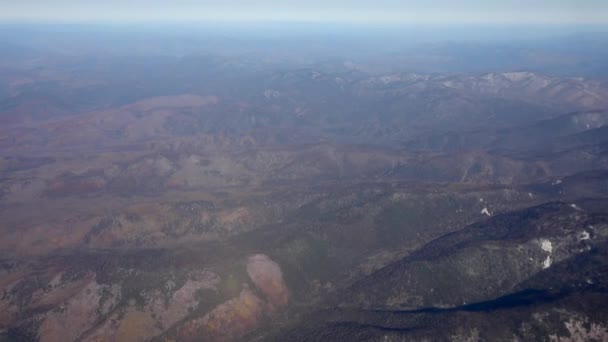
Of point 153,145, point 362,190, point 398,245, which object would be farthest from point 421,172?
point 153,145

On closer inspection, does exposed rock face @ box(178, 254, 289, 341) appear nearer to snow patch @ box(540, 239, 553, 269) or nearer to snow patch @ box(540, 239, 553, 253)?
snow patch @ box(540, 239, 553, 269)

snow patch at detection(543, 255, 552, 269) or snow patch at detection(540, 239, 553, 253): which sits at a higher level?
snow patch at detection(540, 239, 553, 253)

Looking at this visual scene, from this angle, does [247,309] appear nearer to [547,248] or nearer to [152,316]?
[152,316]

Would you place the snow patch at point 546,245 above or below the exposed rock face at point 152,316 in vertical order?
above

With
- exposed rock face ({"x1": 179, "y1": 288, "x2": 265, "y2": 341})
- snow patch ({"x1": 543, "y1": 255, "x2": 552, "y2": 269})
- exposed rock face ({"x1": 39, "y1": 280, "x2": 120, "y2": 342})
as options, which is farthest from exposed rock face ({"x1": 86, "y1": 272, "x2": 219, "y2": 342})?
snow patch ({"x1": 543, "y1": 255, "x2": 552, "y2": 269})

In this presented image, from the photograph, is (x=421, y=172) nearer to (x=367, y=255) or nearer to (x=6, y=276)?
(x=367, y=255)

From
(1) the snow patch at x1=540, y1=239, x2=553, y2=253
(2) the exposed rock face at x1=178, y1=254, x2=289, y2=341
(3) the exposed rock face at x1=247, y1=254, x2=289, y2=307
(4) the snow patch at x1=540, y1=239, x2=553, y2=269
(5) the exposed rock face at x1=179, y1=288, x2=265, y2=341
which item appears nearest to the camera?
(5) the exposed rock face at x1=179, y1=288, x2=265, y2=341

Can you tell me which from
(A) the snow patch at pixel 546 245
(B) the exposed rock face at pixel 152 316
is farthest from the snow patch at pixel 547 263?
(B) the exposed rock face at pixel 152 316

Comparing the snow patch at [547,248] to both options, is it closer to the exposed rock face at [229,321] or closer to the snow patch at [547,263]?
the snow patch at [547,263]
